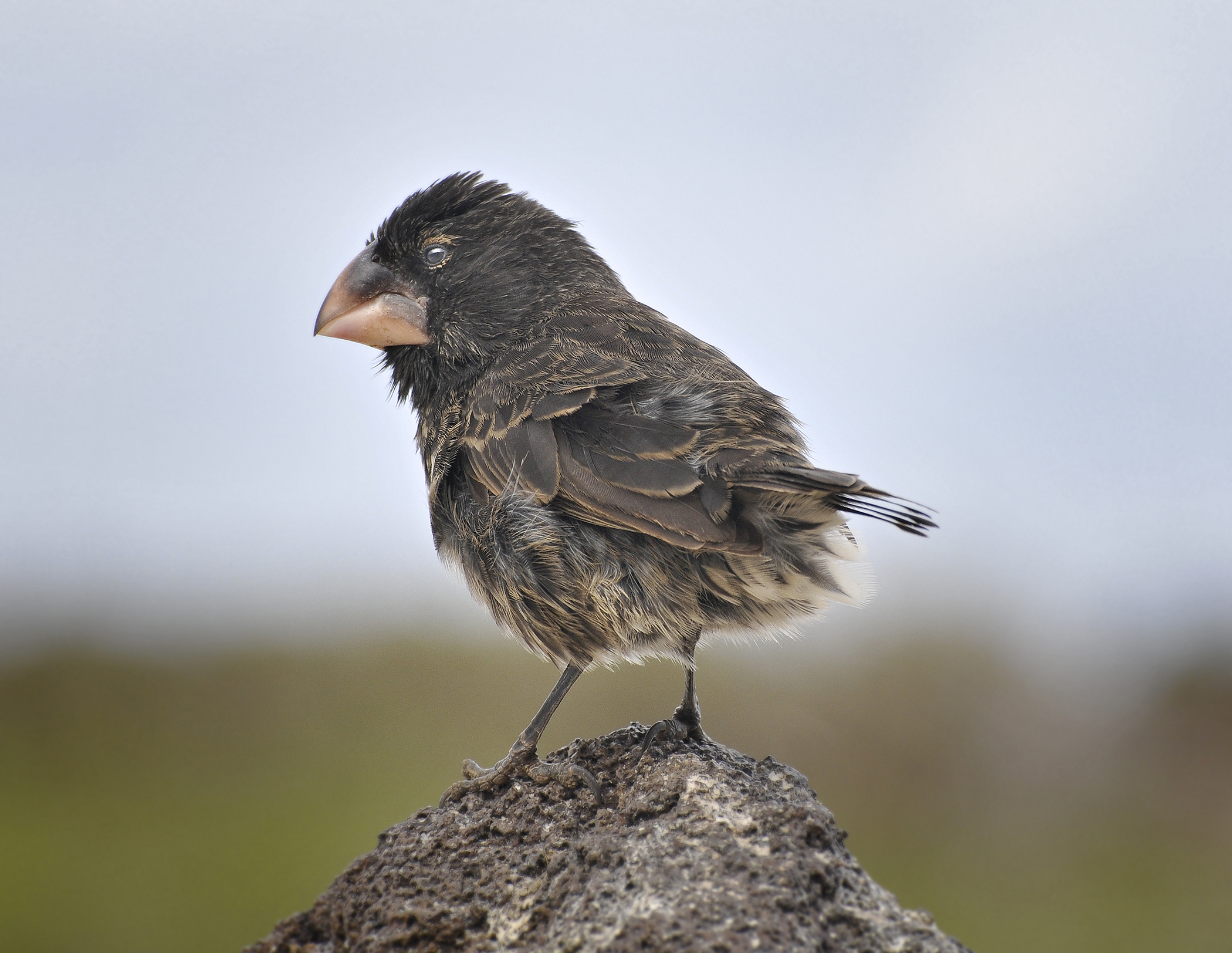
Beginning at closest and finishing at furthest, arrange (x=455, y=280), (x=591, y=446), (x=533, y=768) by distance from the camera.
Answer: (x=533, y=768) < (x=591, y=446) < (x=455, y=280)

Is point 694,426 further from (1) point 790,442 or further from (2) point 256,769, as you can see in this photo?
(2) point 256,769

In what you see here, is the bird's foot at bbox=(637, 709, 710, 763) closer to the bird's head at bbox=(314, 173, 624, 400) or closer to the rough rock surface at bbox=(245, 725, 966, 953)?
the rough rock surface at bbox=(245, 725, 966, 953)

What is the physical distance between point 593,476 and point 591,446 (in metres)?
0.12

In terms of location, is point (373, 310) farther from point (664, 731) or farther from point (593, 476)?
point (664, 731)

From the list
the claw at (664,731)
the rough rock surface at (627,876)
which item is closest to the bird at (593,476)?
the claw at (664,731)

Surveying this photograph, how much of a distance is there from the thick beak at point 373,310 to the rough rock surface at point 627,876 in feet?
6.27

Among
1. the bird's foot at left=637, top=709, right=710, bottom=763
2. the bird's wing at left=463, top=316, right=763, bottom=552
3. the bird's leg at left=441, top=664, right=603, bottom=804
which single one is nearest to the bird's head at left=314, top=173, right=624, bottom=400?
the bird's wing at left=463, top=316, right=763, bottom=552

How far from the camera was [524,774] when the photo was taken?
318cm

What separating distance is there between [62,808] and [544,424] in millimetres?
9290

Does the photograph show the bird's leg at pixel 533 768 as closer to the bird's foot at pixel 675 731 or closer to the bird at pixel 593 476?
the bird at pixel 593 476

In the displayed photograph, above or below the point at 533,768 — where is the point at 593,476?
above

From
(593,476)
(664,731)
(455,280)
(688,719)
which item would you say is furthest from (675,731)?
(455,280)

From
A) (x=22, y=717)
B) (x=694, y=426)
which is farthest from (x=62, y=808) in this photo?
(x=694, y=426)

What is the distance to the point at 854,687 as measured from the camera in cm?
944
